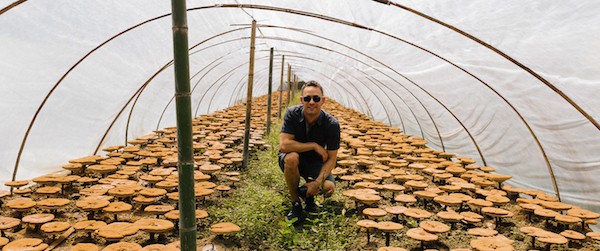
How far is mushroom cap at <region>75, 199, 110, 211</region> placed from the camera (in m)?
4.20

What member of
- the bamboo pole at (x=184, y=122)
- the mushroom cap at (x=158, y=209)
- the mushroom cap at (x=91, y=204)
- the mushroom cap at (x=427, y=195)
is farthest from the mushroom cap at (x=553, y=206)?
the mushroom cap at (x=91, y=204)

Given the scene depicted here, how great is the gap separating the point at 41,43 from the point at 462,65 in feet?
21.4

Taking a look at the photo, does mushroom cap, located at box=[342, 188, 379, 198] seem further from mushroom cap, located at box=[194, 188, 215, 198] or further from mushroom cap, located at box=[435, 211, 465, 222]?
mushroom cap, located at box=[194, 188, 215, 198]

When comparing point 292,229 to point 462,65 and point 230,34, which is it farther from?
point 230,34

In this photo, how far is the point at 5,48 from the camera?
4.70 m

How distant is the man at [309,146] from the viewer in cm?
432

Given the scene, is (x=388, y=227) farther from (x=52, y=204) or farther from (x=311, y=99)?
(x=52, y=204)

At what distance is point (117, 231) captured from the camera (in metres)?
3.60

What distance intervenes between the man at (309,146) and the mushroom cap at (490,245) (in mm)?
1626

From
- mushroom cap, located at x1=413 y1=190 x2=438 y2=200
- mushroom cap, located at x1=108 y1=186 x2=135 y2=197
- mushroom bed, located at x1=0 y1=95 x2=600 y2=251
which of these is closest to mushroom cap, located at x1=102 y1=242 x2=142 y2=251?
mushroom bed, located at x1=0 y1=95 x2=600 y2=251

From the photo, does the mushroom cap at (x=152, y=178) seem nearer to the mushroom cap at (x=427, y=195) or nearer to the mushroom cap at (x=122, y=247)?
the mushroom cap at (x=122, y=247)

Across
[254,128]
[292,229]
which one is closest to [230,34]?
[254,128]

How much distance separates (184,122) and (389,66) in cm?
833

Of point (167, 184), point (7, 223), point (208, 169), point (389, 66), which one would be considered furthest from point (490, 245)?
point (389, 66)
